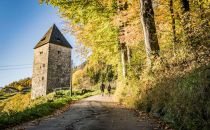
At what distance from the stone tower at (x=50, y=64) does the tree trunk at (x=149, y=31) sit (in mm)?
37903

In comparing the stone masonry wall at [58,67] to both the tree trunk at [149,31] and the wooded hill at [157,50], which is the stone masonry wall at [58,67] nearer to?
the wooded hill at [157,50]

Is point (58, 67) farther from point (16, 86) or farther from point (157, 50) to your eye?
point (16, 86)

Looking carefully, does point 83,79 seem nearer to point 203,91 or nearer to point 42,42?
point 42,42

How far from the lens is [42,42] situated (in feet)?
175

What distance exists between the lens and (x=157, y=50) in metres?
13.0

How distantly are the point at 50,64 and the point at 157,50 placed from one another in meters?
39.8

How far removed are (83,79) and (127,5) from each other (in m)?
38.8

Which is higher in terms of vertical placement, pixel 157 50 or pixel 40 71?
pixel 40 71

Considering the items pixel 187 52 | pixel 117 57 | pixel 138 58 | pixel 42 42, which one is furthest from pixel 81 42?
pixel 42 42

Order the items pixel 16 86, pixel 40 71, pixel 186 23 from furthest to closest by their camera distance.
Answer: pixel 16 86
pixel 40 71
pixel 186 23

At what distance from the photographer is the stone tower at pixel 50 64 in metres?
49.8

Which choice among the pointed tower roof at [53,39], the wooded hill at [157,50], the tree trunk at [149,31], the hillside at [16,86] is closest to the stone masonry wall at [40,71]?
the pointed tower roof at [53,39]

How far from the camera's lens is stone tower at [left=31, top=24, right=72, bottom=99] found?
4975cm

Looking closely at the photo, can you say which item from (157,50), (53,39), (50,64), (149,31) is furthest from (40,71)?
(157,50)
